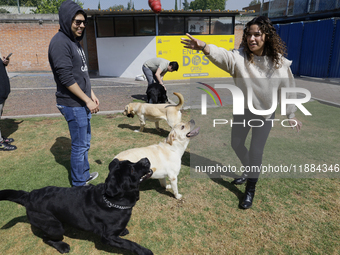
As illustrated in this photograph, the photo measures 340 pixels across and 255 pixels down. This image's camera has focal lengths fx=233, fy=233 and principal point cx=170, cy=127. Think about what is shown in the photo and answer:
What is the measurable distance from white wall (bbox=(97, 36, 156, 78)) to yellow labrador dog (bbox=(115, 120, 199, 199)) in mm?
13674

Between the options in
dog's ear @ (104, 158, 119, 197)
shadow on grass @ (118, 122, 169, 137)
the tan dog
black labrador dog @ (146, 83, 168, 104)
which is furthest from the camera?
black labrador dog @ (146, 83, 168, 104)

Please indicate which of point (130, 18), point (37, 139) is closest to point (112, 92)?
point (37, 139)

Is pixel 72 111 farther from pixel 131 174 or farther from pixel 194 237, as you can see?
pixel 194 237

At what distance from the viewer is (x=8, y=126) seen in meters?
6.36

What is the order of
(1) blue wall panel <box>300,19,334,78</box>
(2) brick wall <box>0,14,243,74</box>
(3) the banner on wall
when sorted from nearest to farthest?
(1) blue wall panel <box>300,19,334,78</box>
(3) the banner on wall
(2) brick wall <box>0,14,243,74</box>

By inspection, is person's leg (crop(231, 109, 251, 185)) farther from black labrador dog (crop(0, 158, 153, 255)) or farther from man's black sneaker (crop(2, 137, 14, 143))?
man's black sneaker (crop(2, 137, 14, 143))

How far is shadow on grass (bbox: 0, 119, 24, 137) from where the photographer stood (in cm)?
593

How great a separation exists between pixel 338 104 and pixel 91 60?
57.1 ft

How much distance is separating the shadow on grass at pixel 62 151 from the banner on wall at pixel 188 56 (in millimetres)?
11670

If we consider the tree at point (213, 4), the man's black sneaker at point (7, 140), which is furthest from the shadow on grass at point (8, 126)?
the tree at point (213, 4)

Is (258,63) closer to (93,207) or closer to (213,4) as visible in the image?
(93,207)

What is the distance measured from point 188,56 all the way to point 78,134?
14.5 metres

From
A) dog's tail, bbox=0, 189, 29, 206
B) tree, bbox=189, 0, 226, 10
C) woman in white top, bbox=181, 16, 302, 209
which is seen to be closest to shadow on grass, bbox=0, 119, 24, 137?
dog's tail, bbox=0, 189, 29, 206

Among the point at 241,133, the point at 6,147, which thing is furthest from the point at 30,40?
the point at 241,133
